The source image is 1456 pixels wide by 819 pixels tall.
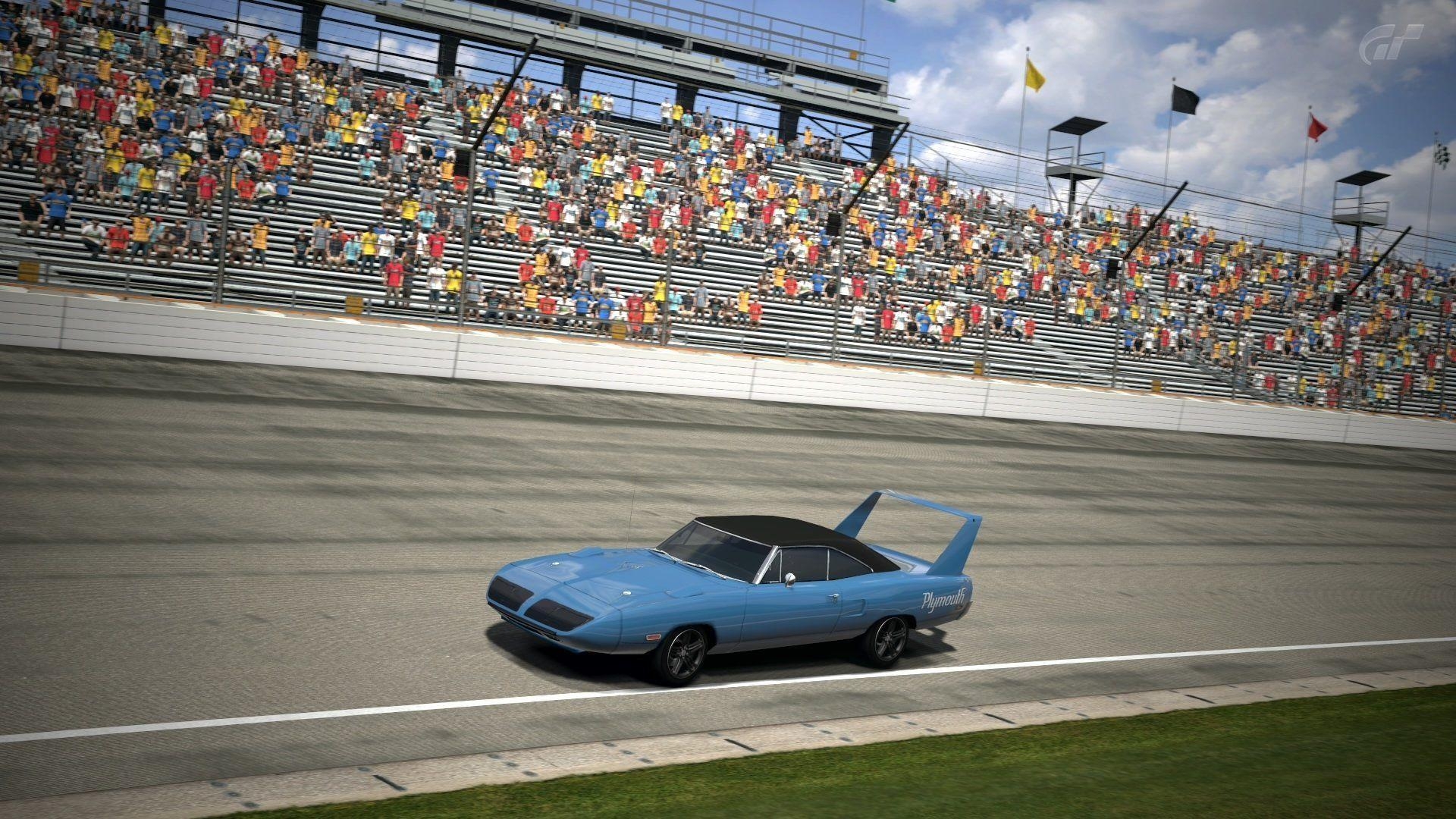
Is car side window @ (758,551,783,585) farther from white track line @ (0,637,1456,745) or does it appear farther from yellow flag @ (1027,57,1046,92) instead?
yellow flag @ (1027,57,1046,92)

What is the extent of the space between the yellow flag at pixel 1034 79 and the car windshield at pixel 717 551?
3720 cm

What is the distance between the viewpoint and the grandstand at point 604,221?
919 inches

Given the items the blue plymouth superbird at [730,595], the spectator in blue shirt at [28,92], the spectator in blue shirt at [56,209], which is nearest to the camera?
the blue plymouth superbird at [730,595]

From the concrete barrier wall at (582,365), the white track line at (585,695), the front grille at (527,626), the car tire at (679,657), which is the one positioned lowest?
the white track line at (585,695)

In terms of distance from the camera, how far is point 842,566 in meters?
9.65

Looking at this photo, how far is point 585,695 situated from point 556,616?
608 millimetres

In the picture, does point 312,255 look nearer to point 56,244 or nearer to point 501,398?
point 56,244

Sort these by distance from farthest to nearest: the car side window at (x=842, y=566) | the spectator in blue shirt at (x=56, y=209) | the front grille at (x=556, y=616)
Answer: the spectator in blue shirt at (x=56, y=209), the car side window at (x=842, y=566), the front grille at (x=556, y=616)

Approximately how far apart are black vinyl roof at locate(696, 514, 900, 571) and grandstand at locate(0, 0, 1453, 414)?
15079mm

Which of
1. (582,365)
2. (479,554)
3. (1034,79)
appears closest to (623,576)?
(479,554)

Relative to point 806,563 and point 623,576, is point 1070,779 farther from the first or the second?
point 623,576

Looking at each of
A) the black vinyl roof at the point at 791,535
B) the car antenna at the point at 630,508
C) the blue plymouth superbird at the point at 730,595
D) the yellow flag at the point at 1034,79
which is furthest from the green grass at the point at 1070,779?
the yellow flag at the point at 1034,79

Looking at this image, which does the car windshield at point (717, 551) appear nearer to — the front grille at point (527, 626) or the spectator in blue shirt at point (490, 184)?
the front grille at point (527, 626)
